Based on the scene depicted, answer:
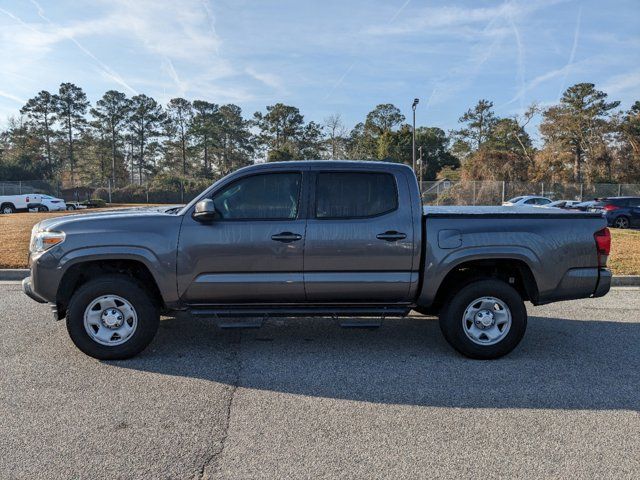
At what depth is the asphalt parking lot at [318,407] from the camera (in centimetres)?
298

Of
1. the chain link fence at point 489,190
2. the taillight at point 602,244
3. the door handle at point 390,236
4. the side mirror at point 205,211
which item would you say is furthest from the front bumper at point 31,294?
the chain link fence at point 489,190

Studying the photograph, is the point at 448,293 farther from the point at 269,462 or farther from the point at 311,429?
the point at 269,462

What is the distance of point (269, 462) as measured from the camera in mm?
2992

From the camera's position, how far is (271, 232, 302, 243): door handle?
4.64 metres

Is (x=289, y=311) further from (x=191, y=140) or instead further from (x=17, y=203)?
(x=191, y=140)

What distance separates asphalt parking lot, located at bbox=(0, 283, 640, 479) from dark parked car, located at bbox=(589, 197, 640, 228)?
19118 mm

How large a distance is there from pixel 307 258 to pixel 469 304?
5.29 ft

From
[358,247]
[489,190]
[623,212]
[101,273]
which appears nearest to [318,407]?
[358,247]

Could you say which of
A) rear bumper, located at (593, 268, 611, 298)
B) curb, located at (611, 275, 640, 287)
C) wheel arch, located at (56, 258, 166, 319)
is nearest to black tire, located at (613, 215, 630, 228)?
curb, located at (611, 275, 640, 287)

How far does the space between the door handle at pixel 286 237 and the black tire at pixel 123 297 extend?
135 cm

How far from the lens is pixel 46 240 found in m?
4.68

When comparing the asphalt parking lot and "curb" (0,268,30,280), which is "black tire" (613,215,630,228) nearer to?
the asphalt parking lot

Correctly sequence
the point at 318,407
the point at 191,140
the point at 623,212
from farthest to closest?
1. the point at 191,140
2. the point at 623,212
3. the point at 318,407

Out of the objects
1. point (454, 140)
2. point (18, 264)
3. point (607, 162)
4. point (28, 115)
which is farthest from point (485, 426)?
point (28, 115)
